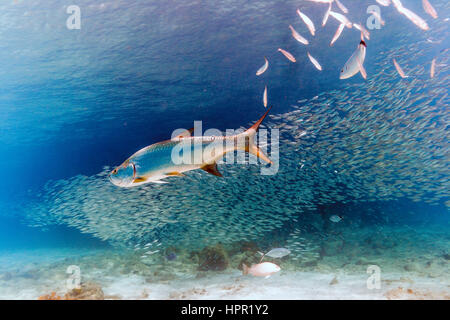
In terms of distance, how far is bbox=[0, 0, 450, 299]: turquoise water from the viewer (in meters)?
8.82

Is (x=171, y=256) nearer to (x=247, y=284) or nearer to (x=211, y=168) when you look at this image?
(x=247, y=284)

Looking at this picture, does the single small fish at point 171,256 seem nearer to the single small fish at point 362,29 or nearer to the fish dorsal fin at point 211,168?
the fish dorsal fin at point 211,168

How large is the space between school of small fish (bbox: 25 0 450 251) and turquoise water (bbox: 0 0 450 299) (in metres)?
0.06

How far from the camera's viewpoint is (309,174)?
9.93 meters

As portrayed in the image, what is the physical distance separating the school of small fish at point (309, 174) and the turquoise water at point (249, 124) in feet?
0.20

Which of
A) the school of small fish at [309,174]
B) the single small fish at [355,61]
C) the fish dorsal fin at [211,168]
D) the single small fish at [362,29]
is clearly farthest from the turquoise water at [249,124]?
the fish dorsal fin at [211,168]

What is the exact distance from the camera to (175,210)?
9375 mm

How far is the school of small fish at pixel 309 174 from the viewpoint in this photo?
870 cm

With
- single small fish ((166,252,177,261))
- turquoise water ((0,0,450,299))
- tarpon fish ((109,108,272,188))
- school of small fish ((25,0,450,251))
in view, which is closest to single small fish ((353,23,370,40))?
school of small fish ((25,0,450,251))

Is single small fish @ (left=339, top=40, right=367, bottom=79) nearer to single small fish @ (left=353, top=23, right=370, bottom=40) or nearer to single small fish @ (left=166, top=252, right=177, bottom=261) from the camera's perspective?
single small fish @ (left=353, top=23, right=370, bottom=40)

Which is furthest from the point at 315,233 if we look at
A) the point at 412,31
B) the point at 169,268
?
the point at 412,31

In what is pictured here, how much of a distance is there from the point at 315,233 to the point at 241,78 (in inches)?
359
